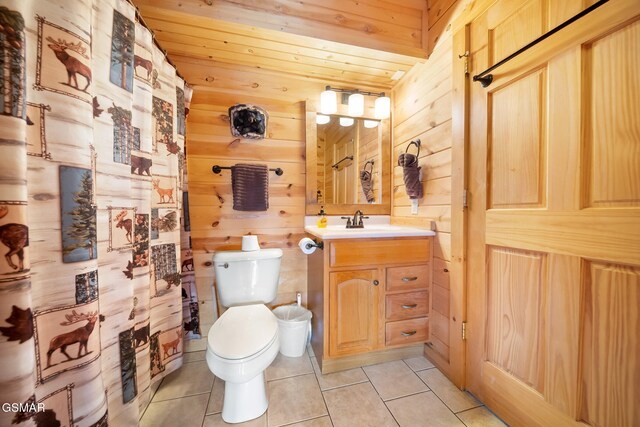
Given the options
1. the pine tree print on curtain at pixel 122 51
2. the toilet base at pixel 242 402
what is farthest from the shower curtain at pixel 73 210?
the toilet base at pixel 242 402

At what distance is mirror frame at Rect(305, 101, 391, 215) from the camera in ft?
5.90

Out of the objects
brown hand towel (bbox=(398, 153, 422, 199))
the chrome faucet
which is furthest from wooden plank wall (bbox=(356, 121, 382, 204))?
brown hand towel (bbox=(398, 153, 422, 199))

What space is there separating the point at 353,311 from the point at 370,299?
0.13 meters

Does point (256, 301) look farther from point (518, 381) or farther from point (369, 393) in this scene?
point (518, 381)

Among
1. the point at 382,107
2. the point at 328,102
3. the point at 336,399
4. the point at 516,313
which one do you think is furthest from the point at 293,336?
the point at 382,107

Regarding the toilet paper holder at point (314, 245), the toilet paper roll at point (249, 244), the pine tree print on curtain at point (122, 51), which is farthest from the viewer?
the toilet paper roll at point (249, 244)

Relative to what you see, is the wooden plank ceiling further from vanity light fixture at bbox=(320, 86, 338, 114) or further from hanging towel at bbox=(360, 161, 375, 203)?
hanging towel at bbox=(360, 161, 375, 203)

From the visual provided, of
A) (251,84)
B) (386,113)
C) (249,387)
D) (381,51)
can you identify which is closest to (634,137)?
(381,51)

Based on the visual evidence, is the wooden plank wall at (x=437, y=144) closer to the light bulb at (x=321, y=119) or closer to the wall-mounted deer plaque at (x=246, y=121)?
the light bulb at (x=321, y=119)

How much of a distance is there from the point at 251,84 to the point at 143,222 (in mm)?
1295

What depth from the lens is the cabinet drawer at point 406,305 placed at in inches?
55.9

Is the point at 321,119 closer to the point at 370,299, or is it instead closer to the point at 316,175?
the point at 316,175

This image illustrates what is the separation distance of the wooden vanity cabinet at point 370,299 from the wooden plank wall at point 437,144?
0.25ft

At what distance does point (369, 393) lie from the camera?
Answer: 4.07 feet
